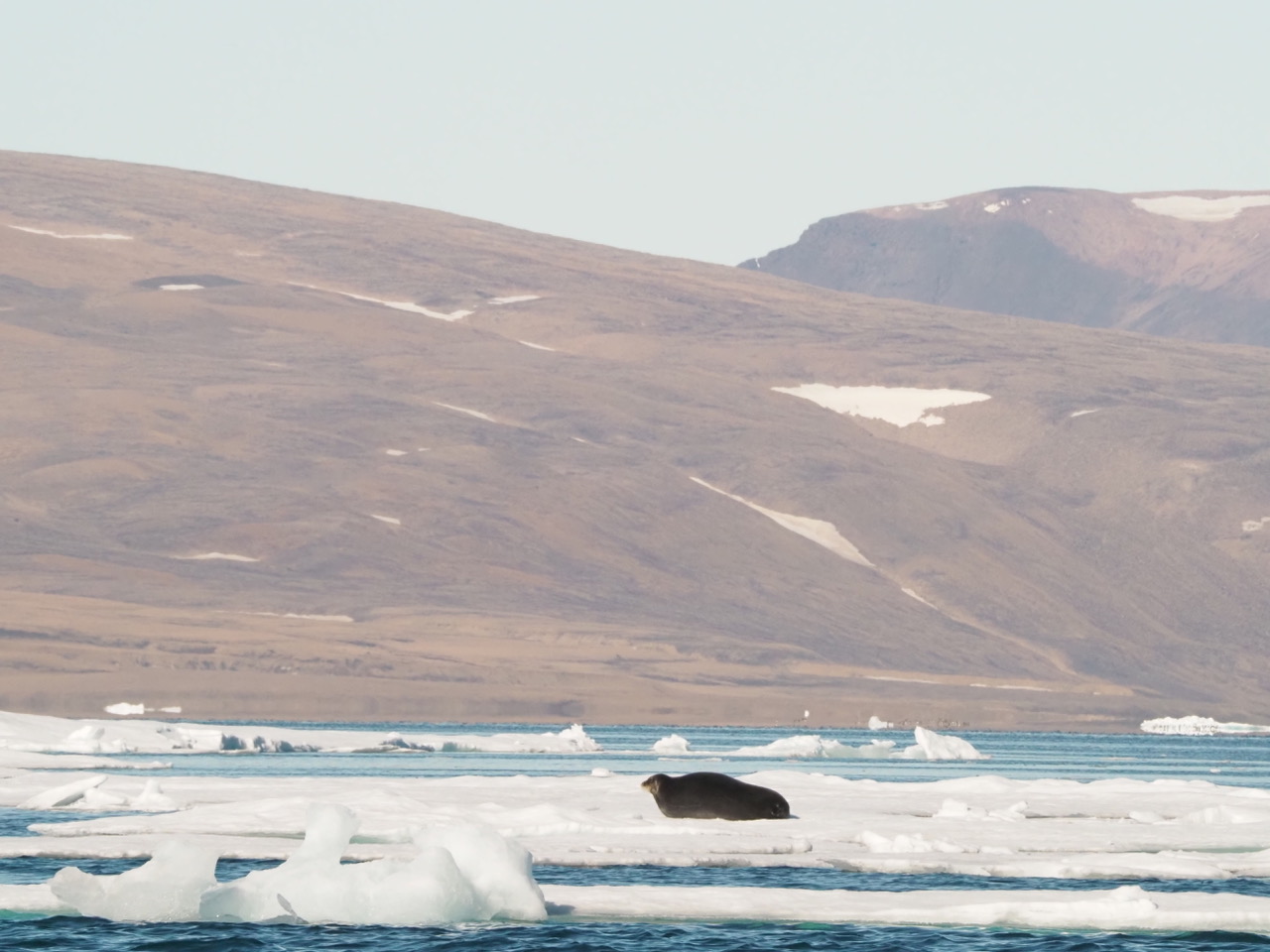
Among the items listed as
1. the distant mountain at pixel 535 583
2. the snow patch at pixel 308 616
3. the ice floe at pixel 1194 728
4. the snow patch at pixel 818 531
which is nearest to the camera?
the ice floe at pixel 1194 728

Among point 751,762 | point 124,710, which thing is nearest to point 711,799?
point 751,762

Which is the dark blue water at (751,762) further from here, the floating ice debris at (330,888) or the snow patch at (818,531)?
the snow patch at (818,531)

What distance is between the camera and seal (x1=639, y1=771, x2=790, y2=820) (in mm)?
36906

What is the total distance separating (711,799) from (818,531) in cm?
15262

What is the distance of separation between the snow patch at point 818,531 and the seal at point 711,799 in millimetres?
146025

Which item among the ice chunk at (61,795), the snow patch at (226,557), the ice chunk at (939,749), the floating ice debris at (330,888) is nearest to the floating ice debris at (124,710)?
the ice chunk at (939,749)

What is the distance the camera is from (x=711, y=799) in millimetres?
37125

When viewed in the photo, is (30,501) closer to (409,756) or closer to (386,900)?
(409,756)

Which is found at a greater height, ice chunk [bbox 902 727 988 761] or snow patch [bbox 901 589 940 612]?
snow patch [bbox 901 589 940 612]

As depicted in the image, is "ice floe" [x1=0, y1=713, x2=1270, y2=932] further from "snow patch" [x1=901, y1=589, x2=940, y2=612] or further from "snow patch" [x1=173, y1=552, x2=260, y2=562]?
"snow patch" [x1=901, y1=589, x2=940, y2=612]

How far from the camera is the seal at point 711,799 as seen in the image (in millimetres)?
36906

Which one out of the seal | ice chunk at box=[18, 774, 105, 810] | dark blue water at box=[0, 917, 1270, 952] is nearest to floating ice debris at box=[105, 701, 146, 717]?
ice chunk at box=[18, 774, 105, 810]

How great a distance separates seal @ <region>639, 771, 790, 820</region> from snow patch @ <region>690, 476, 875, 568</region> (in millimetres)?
146025

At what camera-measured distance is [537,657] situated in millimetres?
144000
